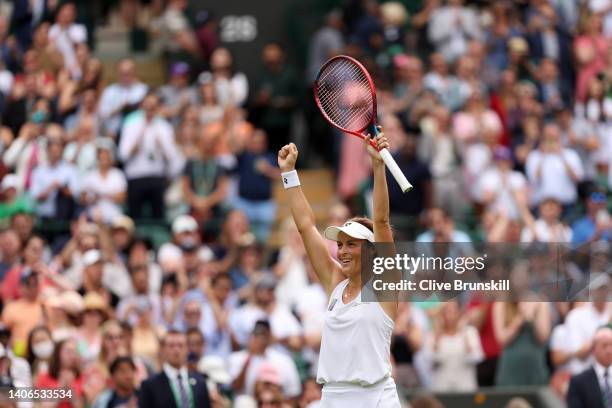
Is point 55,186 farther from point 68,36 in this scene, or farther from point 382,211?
point 382,211

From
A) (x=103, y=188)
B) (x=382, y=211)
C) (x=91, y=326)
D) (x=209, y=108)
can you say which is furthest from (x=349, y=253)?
(x=209, y=108)

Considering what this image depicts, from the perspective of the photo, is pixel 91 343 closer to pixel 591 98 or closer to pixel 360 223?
pixel 360 223

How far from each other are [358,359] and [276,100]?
10.6 m

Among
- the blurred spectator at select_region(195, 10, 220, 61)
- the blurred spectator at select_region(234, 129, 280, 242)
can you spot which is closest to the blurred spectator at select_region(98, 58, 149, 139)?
the blurred spectator at select_region(234, 129, 280, 242)

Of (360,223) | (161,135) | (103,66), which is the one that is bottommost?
(360,223)

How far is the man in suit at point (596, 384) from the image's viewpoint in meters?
13.1

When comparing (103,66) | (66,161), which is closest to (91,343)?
(66,161)

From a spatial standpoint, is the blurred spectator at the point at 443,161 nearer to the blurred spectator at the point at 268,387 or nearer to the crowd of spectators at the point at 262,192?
the crowd of spectators at the point at 262,192

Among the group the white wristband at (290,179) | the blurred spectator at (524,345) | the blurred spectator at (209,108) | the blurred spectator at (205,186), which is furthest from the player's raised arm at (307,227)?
the blurred spectator at (209,108)

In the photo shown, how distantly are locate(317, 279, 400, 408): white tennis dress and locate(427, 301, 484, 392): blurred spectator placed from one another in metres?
5.66

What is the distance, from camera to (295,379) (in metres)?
14.6

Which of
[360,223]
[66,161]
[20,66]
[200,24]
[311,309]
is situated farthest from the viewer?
[200,24]

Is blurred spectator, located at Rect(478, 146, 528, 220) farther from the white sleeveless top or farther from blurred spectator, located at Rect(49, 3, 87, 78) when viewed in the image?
the white sleeveless top

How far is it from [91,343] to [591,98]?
760 cm
